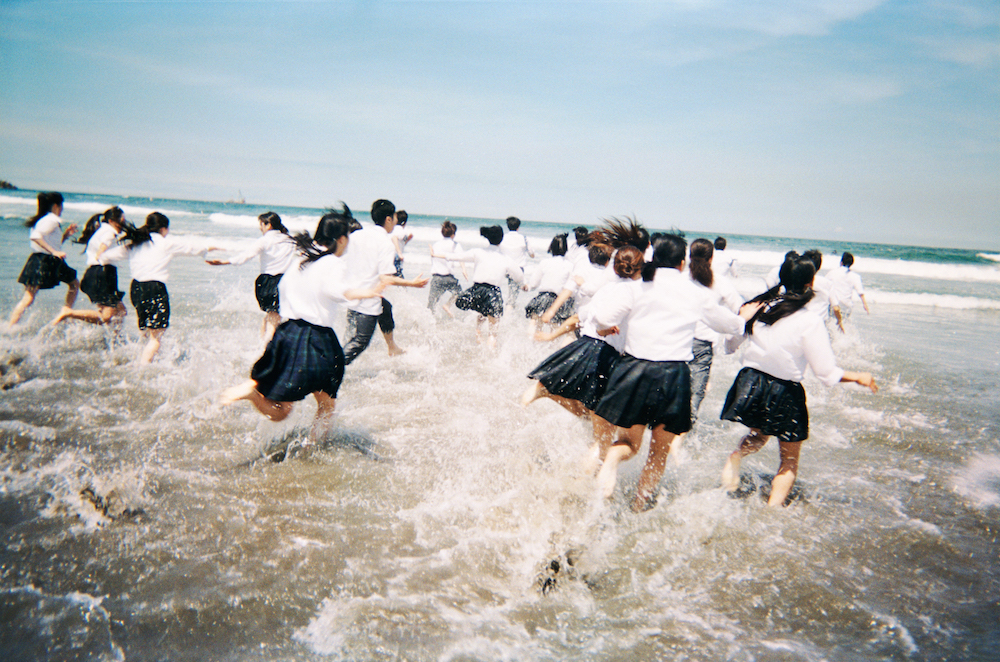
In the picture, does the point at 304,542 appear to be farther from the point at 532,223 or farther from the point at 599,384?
the point at 532,223

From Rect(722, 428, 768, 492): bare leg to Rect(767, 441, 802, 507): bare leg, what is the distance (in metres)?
0.19

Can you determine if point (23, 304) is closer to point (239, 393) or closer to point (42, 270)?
point (42, 270)

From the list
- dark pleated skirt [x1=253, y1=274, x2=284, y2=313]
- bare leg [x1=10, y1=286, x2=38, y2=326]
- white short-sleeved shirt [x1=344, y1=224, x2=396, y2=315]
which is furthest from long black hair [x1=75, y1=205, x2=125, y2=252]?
white short-sleeved shirt [x1=344, y1=224, x2=396, y2=315]

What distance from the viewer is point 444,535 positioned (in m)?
3.40

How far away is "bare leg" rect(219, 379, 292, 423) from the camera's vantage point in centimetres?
391

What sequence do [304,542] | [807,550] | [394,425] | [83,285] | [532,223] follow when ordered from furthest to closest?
[532,223], [83,285], [394,425], [807,550], [304,542]

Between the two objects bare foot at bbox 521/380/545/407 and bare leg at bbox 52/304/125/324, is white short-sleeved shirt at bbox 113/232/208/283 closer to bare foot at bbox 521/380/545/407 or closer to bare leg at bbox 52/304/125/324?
bare leg at bbox 52/304/125/324

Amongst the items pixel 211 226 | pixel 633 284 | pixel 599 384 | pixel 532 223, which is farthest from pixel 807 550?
pixel 532 223

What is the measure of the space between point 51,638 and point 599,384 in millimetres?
3332

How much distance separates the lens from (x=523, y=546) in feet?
10.8

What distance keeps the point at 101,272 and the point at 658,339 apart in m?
6.66

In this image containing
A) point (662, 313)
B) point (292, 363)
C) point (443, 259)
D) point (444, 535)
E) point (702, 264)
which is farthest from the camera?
point (443, 259)

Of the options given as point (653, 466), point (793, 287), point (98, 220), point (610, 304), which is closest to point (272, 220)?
point (98, 220)

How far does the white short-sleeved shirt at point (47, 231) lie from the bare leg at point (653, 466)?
7600 millimetres
